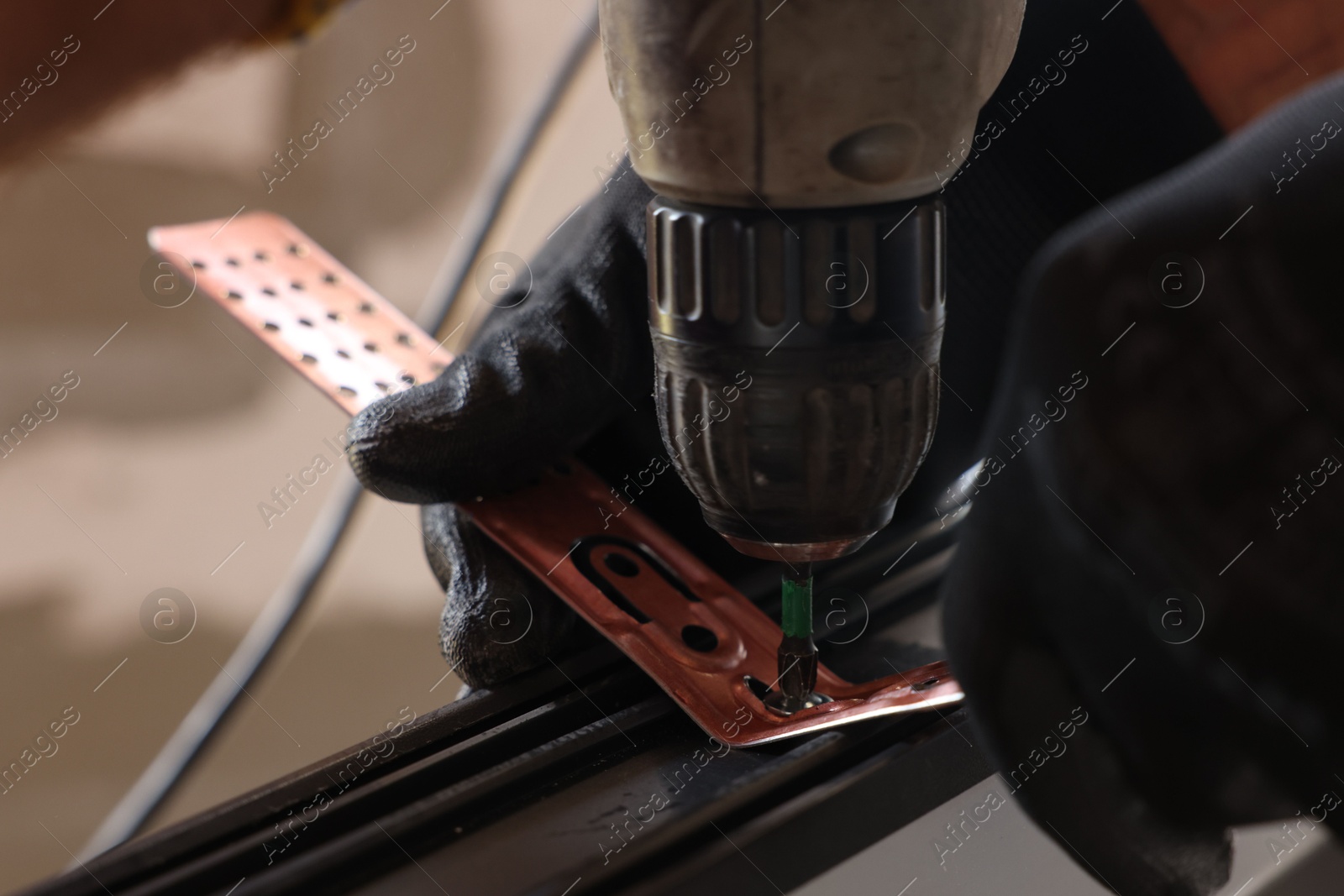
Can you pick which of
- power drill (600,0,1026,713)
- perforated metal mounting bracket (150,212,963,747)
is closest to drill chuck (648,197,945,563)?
power drill (600,0,1026,713)

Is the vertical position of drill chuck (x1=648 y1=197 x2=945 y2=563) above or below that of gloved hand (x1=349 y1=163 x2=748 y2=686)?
above

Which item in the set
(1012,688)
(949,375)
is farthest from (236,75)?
(1012,688)

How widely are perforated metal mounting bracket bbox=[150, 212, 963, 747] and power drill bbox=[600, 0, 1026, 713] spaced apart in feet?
0.36

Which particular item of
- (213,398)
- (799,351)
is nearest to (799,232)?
(799,351)

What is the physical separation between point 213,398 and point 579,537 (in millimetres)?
767

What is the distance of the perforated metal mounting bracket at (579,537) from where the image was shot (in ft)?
1.40

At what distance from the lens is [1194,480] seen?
19cm

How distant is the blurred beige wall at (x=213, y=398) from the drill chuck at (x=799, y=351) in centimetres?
62

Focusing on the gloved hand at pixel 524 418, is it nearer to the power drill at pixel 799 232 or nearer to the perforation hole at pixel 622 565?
the perforation hole at pixel 622 565

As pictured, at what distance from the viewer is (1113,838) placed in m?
0.25

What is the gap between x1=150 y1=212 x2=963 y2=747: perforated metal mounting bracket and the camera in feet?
1.40

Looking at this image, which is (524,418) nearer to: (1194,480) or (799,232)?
(799,232)

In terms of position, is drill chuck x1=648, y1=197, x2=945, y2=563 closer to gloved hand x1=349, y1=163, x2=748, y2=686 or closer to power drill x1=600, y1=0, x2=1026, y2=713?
power drill x1=600, y1=0, x2=1026, y2=713

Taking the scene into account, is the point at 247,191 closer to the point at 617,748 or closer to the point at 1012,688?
the point at 617,748
